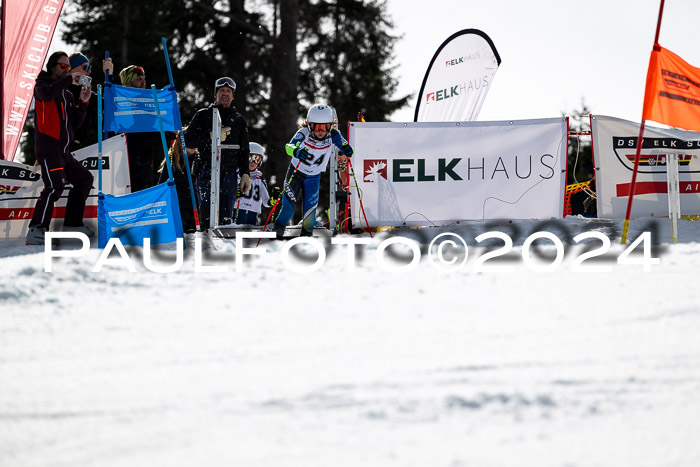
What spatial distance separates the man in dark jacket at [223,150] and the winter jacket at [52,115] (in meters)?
1.38

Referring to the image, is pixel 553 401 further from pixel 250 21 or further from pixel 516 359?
pixel 250 21

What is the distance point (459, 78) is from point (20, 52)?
5.41m

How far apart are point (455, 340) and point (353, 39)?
21209mm

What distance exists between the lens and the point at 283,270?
667 centimetres

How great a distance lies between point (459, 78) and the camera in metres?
11.1

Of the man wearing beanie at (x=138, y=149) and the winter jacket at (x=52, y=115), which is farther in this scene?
the man wearing beanie at (x=138, y=149)

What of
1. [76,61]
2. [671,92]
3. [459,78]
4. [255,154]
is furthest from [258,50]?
[671,92]

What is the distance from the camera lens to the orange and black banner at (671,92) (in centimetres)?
809

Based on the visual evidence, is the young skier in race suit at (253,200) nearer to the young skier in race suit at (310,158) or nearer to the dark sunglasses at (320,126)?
the young skier in race suit at (310,158)

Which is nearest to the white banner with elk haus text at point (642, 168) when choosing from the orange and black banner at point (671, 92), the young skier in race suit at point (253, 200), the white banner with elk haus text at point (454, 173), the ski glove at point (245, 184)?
the white banner with elk haus text at point (454, 173)

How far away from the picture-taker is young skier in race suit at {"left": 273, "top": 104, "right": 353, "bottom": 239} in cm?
918

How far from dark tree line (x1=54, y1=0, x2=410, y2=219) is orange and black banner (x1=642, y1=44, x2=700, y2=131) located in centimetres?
1528

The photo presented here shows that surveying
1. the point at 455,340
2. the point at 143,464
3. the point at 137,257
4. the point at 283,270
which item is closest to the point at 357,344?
Result: the point at 455,340

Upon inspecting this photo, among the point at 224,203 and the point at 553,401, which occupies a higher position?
the point at 224,203
